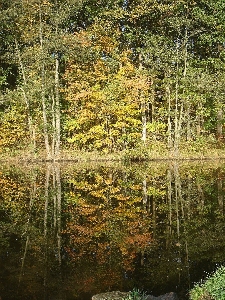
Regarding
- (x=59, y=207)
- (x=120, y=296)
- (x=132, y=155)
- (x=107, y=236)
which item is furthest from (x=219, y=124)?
(x=120, y=296)

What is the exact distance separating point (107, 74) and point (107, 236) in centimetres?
2626

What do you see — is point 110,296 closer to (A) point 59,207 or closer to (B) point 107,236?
(B) point 107,236

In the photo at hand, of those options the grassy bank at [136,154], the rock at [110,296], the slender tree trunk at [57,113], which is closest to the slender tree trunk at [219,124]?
the grassy bank at [136,154]

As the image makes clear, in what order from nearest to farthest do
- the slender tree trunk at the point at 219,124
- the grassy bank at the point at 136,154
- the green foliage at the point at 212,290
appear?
the green foliage at the point at 212,290
the grassy bank at the point at 136,154
the slender tree trunk at the point at 219,124

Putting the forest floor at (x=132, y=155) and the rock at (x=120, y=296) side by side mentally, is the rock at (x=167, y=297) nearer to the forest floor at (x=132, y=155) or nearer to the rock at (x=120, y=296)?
the rock at (x=120, y=296)

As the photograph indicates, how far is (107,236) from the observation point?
11.1 meters

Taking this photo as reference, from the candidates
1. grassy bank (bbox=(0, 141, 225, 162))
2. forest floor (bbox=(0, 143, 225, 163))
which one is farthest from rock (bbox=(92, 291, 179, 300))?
forest floor (bbox=(0, 143, 225, 163))

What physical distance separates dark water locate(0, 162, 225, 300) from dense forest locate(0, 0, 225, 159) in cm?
1455

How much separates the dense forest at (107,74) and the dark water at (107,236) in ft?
47.7

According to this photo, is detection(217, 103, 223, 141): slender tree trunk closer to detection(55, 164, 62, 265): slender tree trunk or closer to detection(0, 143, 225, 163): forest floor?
detection(0, 143, 225, 163): forest floor

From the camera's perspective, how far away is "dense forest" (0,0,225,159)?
3281 centimetres

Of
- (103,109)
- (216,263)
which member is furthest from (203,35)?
(216,263)

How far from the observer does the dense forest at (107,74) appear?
32812 mm

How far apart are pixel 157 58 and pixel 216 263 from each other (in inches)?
1115
